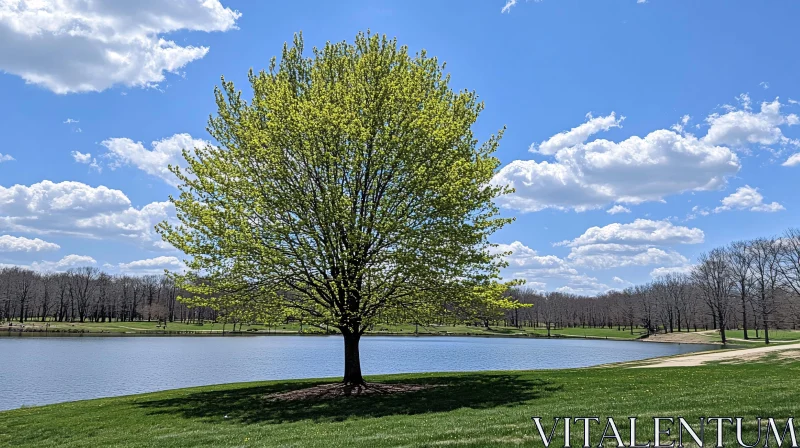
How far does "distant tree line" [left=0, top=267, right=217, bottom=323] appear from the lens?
132m

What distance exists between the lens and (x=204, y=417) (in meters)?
15.9

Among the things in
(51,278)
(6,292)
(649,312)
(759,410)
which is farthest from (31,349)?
(649,312)

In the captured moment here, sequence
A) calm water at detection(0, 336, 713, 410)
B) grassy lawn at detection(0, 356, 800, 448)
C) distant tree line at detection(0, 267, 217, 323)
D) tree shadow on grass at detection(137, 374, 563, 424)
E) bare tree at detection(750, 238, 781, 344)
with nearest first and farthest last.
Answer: grassy lawn at detection(0, 356, 800, 448) < tree shadow on grass at detection(137, 374, 563, 424) < calm water at detection(0, 336, 713, 410) < bare tree at detection(750, 238, 781, 344) < distant tree line at detection(0, 267, 217, 323)

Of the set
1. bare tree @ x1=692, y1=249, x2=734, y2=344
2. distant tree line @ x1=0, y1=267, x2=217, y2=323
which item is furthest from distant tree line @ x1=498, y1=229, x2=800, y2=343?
distant tree line @ x1=0, y1=267, x2=217, y2=323

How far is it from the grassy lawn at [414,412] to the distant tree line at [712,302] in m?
4.37

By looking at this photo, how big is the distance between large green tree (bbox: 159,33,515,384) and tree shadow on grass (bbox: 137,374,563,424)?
286cm

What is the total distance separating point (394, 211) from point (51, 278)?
163 m

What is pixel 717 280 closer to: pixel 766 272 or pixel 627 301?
pixel 766 272

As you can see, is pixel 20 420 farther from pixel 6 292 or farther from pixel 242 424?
pixel 6 292

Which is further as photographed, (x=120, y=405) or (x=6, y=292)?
(x=6, y=292)

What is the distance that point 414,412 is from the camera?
1485 cm

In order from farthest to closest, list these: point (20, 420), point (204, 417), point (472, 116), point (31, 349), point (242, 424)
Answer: point (31, 349) < point (472, 116) < point (20, 420) < point (204, 417) < point (242, 424)

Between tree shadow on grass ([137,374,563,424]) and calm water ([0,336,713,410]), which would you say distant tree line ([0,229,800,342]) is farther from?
tree shadow on grass ([137,374,563,424])

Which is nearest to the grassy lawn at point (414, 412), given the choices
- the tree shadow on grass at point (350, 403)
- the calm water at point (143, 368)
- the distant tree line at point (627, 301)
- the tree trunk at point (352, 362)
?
the tree shadow on grass at point (350, 403)
